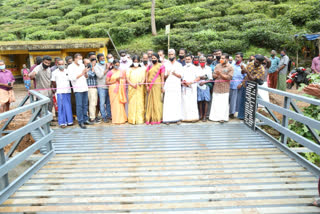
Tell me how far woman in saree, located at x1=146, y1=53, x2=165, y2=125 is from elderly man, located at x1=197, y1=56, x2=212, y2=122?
0.99m

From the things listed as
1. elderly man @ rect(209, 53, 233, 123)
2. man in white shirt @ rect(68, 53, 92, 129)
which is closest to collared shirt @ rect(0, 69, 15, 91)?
man in white shirt @ rect(68, 53, 92, 129)

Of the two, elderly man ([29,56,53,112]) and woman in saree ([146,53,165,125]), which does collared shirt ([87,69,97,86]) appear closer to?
elderly man ([29,56,53,112])

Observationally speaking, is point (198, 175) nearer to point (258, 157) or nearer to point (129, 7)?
point (258, 157)

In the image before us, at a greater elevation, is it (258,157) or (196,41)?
(196,41)

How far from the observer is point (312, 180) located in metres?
3.35

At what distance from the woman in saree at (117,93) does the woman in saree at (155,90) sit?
695 millimetres

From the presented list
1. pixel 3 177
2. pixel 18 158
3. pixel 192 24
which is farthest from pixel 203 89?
pixel 192 24

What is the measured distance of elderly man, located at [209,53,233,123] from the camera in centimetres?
615

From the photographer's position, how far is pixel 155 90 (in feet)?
20.6

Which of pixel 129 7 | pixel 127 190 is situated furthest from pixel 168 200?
pixel 129 7

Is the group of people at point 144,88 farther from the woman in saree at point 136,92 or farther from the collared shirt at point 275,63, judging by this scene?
the collared shirt at point 275,63

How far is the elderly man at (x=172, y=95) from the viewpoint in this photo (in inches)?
247

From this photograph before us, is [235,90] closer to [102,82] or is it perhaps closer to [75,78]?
[102,82]

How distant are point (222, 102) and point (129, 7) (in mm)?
26993
